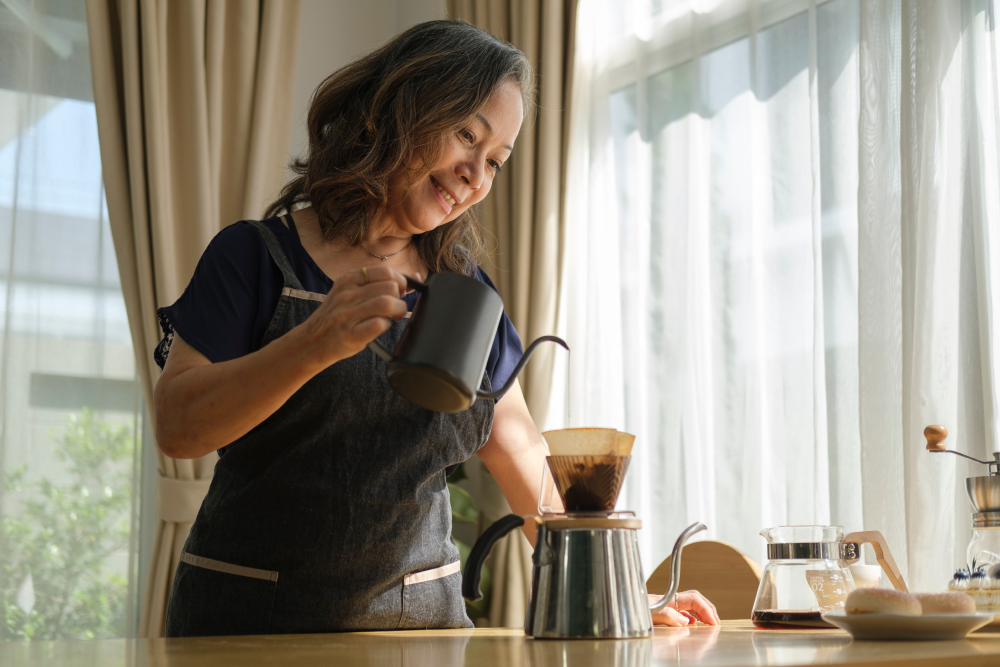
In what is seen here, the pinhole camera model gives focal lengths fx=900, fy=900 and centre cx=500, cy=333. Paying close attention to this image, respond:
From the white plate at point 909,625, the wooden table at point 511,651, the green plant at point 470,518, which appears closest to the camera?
the wooden table at point 511,651

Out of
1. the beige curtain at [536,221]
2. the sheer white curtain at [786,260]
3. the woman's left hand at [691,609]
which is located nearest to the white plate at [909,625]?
the woman's left hand at [691,609]

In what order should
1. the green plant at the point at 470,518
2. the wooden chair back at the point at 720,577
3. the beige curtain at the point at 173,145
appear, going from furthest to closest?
the green plant at the point at 470,518 < the beige curtain at the point at 173,145 < the wooden chair back at the point at 720,577

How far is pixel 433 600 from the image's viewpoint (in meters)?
1.27

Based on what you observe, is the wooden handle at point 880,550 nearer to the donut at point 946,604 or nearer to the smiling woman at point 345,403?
the donut at point 946,604

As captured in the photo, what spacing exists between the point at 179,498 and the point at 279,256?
4.76 feet

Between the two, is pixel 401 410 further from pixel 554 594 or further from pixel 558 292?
pixel 558 292

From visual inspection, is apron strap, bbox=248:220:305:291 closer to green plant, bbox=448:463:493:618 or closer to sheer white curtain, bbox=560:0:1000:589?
sheer white curtain, bbox=560:0:1000:589

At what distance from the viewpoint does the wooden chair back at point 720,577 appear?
1.51m

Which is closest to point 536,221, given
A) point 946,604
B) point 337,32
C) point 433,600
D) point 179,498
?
point 337,32

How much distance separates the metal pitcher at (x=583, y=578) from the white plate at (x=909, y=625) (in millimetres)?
188

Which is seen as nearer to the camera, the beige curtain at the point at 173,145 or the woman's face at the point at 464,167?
the woman's face at the point at 464,167

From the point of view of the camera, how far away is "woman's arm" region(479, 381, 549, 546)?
4.69ft

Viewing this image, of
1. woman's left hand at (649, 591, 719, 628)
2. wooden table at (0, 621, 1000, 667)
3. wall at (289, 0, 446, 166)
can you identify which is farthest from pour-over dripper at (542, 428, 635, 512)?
wall at (289, 0, 446, 166)

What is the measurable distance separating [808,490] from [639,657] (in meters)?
1.57
